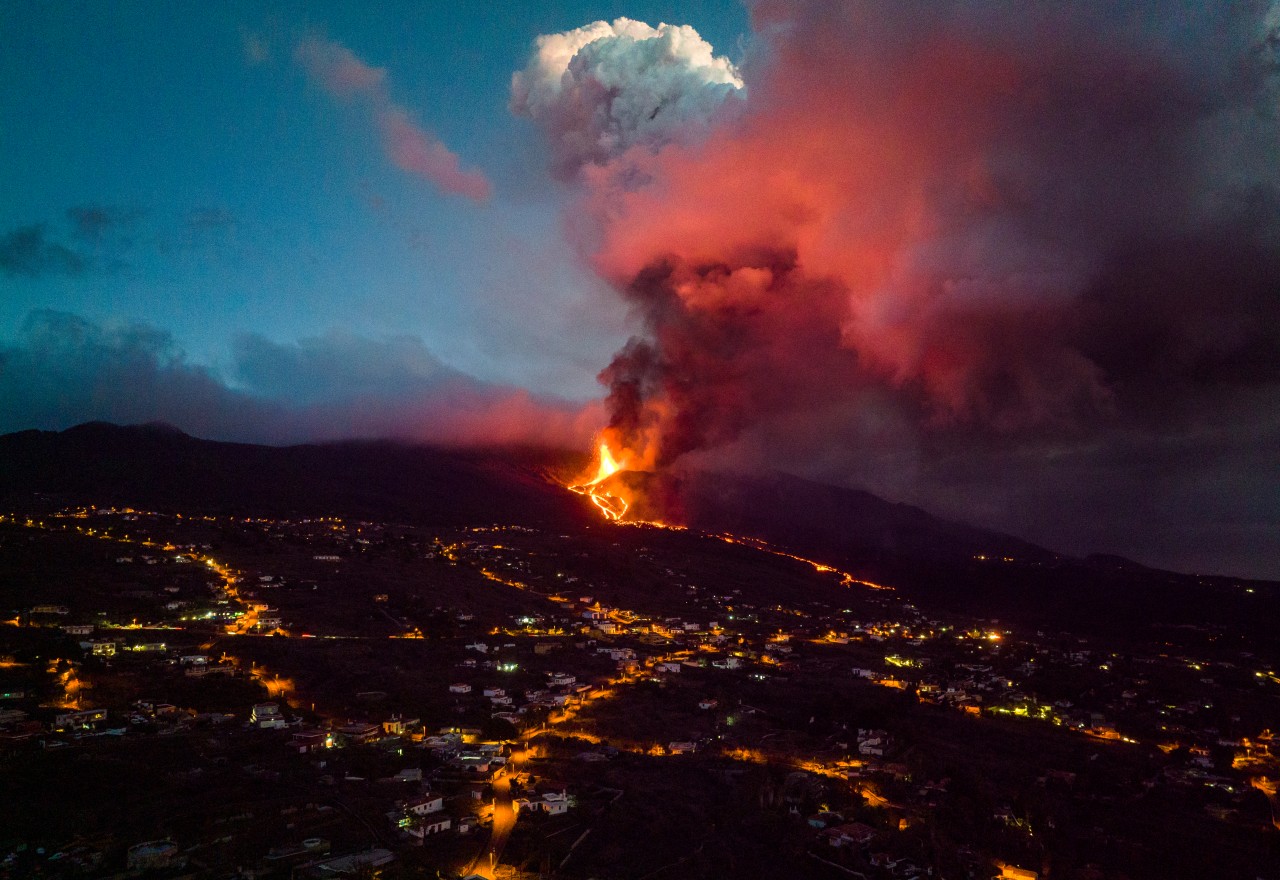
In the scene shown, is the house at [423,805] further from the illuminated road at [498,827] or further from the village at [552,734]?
the illuminated road at [498,827]

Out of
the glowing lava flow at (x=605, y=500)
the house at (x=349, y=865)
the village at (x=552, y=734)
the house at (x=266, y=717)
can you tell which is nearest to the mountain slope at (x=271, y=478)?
the glowing lava flow at (x=605, y=500)

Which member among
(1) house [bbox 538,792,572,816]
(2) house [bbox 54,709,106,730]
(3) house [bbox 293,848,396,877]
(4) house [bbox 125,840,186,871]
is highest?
(1) house [bbox 538,792,572,816]

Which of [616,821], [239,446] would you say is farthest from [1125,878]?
[239,446]

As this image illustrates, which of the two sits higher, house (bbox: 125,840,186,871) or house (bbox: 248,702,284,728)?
house (bbox: 248,702,284,728)

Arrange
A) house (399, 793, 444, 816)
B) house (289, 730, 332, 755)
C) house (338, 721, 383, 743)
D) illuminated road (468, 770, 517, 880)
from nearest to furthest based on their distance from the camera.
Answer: illuminated road (468, 770, 517, 880) < house (399, 793, 444, 816) < house (289, 730, 332, 755) < house (338, 721, 383, 743)

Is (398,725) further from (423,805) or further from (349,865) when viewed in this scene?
(349,865)

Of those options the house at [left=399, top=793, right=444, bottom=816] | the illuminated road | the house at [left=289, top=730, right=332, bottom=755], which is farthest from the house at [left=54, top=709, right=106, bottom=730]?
the illuminated road

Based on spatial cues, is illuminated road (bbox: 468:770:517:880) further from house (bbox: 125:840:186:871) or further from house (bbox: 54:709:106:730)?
house (bbox: 54:709:106:730)

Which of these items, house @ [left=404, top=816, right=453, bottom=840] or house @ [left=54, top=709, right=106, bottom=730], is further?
house @ [left=54, top=709, right=106, bottom=730]

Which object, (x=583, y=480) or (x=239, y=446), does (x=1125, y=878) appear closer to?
(x=583, y=480)
